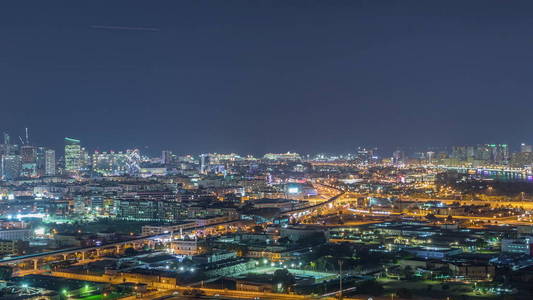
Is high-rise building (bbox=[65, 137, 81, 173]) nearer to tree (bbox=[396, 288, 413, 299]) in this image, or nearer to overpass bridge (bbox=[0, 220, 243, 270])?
overpass bridge (bbox=[0, 220, 243, 270])

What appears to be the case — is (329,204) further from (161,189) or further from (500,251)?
(500,251)

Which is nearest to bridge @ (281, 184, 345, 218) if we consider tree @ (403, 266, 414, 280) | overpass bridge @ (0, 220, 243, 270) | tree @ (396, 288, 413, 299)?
overpass bridge @ (0, 220, 243, 270)

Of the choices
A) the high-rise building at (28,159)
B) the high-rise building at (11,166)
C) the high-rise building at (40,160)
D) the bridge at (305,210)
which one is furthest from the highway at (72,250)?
the high-rise building at (40,160)

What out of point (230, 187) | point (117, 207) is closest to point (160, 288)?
point (117, 207)

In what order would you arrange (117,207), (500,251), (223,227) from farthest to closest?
(117,207), (223,227), (500,251)

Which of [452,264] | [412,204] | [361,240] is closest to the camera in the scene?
[452,264]

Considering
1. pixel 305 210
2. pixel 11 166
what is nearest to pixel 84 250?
pixel 305 210

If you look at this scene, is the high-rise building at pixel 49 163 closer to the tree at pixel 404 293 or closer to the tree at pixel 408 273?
the tree at pixel 408 273
